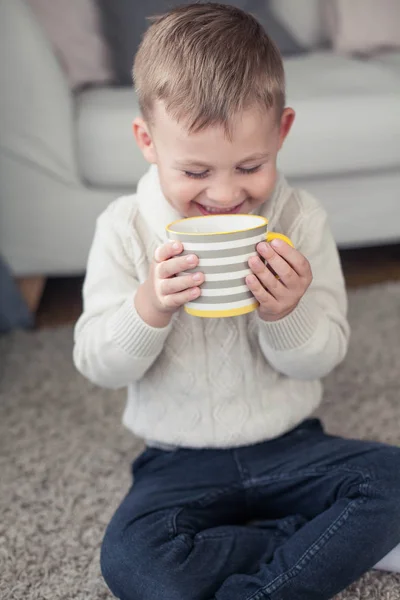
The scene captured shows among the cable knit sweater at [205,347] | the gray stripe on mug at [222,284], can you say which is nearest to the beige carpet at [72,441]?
the cable knit sweater at [205,347]

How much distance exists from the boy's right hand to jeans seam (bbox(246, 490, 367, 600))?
0.98 ft

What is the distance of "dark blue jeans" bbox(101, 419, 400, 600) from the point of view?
2.63 feet

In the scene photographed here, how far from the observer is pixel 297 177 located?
63.5 inches

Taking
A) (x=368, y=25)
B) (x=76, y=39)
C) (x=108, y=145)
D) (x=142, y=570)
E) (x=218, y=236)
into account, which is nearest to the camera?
(x=218, y=236)

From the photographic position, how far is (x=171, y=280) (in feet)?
2.51

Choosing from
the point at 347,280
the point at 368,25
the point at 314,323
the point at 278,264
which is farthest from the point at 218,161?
the point at 368,25

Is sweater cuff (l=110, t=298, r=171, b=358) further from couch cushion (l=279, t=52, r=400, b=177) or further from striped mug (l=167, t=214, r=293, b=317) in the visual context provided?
couch cushion (l=279, t=52, r=400, b=177)

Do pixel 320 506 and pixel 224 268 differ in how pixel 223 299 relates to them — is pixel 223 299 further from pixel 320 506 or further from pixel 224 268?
pixel 320 506

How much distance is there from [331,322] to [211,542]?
0.31 meters

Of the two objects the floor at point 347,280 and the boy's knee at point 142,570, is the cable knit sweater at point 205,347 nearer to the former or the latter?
the boy's knee at point 142,570

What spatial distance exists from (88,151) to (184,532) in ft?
3.05

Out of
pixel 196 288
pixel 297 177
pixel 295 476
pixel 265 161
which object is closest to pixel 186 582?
pixel 295 476

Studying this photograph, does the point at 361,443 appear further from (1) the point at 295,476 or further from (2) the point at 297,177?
(2) the point at 297,177

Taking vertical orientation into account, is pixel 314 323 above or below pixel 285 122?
below
